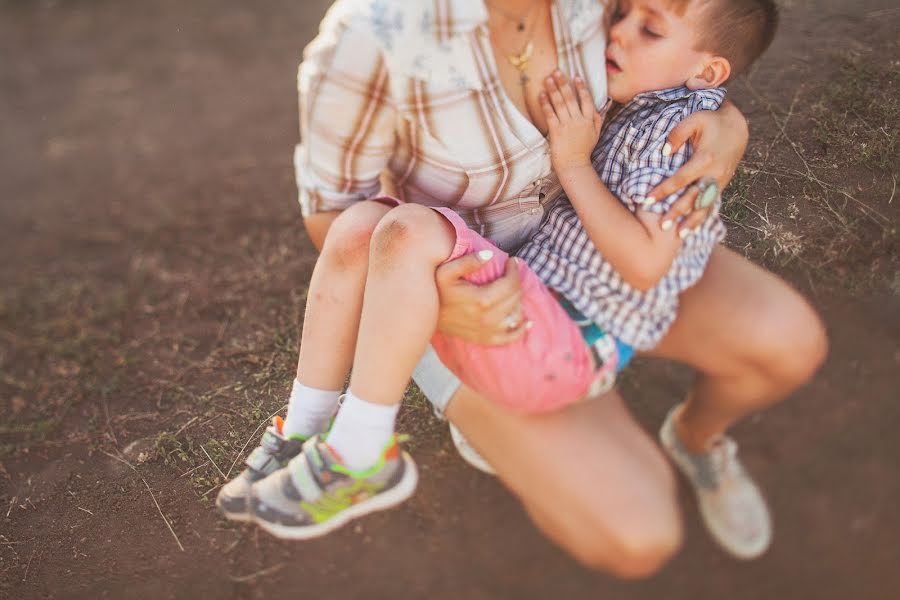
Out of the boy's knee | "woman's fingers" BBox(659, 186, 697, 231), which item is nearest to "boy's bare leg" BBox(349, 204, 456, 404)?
the boy's knee

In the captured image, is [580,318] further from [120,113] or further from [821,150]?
[120,113]

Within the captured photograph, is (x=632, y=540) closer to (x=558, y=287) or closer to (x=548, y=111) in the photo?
(x=558, y=287)

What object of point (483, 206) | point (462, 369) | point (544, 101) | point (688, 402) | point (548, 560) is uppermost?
point (544, 101)

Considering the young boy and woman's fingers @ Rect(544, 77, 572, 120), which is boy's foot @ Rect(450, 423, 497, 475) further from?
woman's fingers @ Rect(544, 77, 572, 120)

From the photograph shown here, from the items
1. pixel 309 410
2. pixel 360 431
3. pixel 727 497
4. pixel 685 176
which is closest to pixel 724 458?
pixel 727 497

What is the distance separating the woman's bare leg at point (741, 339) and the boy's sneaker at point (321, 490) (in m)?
0.56

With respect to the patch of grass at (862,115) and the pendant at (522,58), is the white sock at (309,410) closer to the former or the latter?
the pendant at (522,58)

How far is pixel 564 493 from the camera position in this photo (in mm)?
1284

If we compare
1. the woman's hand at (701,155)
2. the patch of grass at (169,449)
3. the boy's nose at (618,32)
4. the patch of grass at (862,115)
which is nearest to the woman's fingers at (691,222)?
the woman's hand at (701,155)

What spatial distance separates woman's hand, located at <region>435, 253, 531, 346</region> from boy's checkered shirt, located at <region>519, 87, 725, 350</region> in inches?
5.5

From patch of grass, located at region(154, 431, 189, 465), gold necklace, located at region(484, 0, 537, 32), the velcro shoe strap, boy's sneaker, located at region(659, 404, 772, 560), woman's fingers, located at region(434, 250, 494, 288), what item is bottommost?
patch of grass, located at region(154, 431, 189, 465)

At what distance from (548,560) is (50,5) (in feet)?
16.1

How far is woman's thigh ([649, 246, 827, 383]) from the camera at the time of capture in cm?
131

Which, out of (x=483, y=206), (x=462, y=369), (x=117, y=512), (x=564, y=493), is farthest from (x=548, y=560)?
(x=117, y=512)
